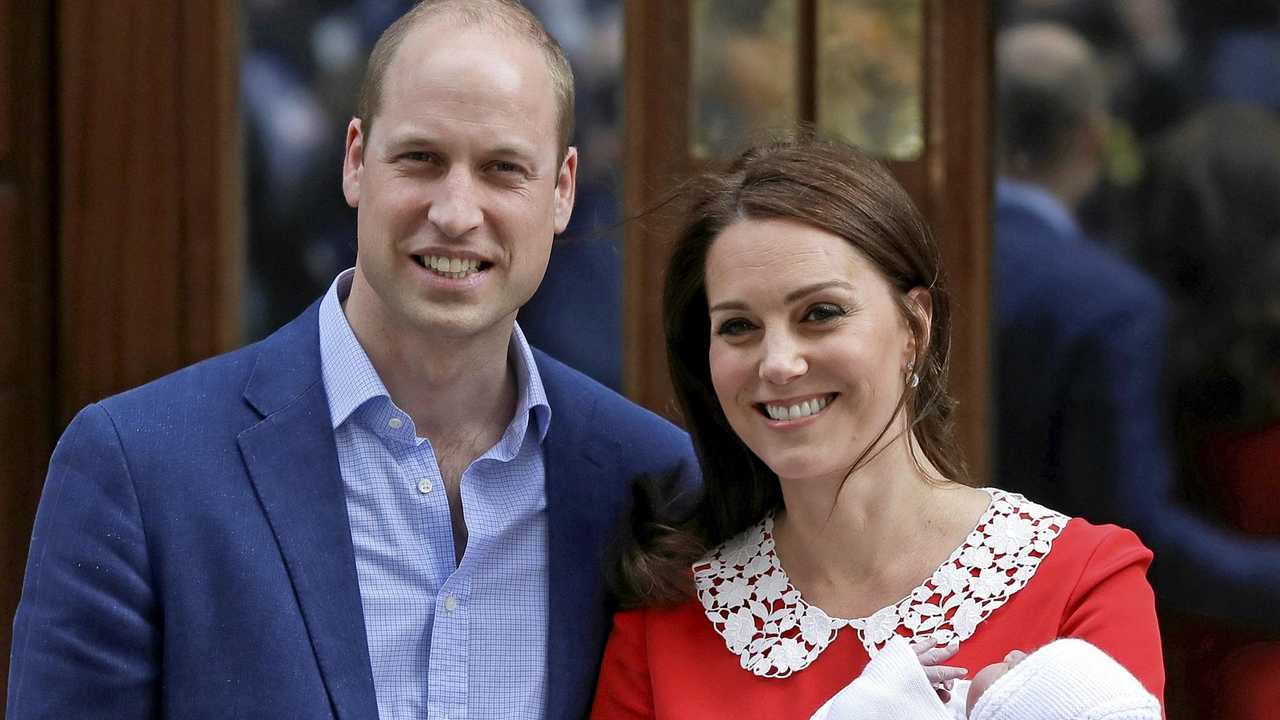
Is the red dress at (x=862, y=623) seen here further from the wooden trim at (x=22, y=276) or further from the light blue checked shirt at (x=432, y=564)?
the wooden trim at (x=22, y=276)

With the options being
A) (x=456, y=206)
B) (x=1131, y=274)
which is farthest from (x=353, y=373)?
(x=1131, y=274)

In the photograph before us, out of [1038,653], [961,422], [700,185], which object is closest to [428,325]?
[700,185]

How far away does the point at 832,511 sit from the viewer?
214cm

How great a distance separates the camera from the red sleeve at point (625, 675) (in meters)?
2.17

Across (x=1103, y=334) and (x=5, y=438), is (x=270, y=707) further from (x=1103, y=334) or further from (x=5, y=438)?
(x=1103, y=334)

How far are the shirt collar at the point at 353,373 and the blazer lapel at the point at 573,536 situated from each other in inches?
1.7

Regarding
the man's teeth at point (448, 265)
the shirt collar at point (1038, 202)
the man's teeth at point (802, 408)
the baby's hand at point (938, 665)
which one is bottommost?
the baby's hand at point (938, 665)

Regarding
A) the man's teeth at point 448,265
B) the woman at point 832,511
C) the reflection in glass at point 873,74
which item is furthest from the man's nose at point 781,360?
the reflection in glass at point 873,74

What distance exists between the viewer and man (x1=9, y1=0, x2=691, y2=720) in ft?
6.64

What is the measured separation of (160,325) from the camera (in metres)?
3.03

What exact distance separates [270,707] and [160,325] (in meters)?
1.20

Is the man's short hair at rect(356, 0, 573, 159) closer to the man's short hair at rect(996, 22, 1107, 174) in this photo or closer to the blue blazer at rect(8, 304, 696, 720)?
the blue blazer at rect(8, 304, 696, 720)

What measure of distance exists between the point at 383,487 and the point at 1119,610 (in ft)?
3.14

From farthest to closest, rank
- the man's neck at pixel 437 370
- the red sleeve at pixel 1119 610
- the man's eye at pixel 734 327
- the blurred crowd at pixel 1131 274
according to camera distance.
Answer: the blurred crowd at pixel 1131 274 → the man's neck at pixel 437 370 → the man's eye at pixel 734 327 → the red sleeve at pixel 1119 610
